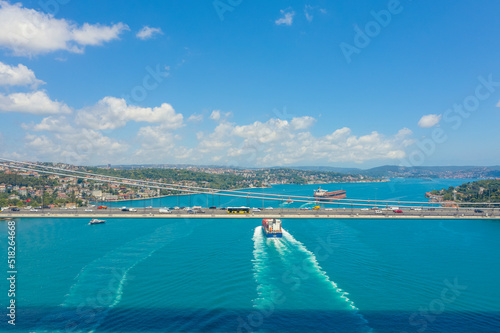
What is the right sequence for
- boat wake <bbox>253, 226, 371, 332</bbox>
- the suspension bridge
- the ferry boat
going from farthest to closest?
the ferry boat → the suspension bridge → boat wake <bbox>253, 226, 371, 332</bbox>

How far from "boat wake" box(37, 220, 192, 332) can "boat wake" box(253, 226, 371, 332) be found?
5789mm

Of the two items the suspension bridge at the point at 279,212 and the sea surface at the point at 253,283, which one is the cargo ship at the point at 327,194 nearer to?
the suspension bridge at the point at 279,212

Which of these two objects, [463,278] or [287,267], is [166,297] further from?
[463,278]

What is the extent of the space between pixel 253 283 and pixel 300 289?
2.08 m

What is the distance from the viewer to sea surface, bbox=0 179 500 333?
9.98m

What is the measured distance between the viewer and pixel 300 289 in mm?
12312

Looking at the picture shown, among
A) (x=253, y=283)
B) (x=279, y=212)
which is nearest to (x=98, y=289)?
(x=253, y=283)

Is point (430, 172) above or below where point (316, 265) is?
above

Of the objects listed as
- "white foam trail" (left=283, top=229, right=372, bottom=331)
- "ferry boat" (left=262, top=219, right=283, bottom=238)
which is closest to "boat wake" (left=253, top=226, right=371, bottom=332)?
"white foam trail" (left=283, top=229, right=372, bottom=331)

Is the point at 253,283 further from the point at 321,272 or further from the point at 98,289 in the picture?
the point at 98,289

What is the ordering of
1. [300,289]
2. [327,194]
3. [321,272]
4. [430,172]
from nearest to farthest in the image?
[300,289]
[321,272]
[327,194]
[430,172]

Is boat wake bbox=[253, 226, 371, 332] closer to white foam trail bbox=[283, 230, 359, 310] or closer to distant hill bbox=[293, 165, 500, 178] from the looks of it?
white foam trail bbox=[283, 230, 359, 310]

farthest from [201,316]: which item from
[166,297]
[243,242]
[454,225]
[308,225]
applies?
[454,225]

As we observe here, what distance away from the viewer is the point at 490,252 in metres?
17.8
